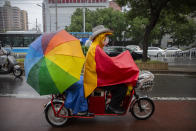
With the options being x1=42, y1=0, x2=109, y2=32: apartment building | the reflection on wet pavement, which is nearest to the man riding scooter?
the reflection on wet pavement

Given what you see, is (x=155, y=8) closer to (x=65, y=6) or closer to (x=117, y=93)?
(x=117, y=93)

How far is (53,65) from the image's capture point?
329 centimetres

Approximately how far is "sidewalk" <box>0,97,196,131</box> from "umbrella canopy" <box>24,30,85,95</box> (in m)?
1.18

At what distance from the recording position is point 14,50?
23.9 m

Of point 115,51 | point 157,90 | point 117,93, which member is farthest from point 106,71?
point 115,51

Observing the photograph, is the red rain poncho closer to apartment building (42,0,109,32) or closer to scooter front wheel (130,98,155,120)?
scooter front wheel (130,98,155,120)

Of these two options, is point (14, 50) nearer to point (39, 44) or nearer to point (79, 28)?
point (79, 28)

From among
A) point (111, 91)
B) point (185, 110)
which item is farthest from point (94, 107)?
point (185, 110)

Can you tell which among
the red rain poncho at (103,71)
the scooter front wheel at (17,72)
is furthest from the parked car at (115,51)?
the red rain poncho at (103,71)

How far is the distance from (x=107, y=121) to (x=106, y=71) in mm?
1402

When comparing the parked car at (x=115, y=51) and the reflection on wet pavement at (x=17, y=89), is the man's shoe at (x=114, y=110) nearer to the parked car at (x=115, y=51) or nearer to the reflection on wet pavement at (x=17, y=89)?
the reflection on wet pavement at (x=17, y=89)

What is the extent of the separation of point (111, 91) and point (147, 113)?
3.83 feet

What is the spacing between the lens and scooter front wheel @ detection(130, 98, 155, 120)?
167 inches

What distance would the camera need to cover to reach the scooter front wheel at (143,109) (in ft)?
13.9
